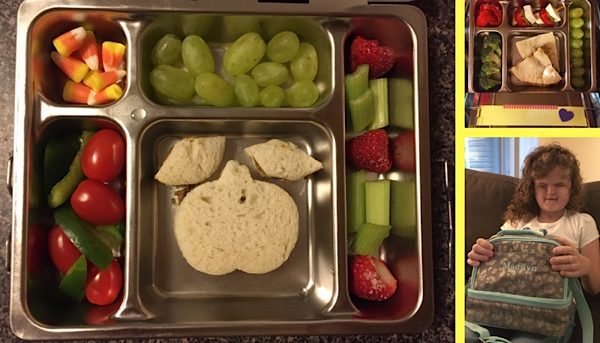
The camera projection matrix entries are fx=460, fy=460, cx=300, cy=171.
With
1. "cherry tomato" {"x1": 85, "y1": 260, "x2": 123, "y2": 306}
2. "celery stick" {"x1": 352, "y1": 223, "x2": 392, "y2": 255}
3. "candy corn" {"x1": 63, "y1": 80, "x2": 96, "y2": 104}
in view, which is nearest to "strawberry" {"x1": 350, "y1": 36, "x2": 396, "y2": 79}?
"celery stick" {"x1": 352, "y1": 223, "x2": 392, "y2": 255}

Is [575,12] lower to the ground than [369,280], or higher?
higher

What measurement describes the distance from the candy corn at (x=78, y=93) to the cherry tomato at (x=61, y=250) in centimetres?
26

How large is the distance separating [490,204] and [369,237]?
0.84 ft

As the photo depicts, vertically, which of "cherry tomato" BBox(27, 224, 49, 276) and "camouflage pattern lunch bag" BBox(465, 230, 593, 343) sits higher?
"cherry tomato" BBox(27, 224, 49, 276)

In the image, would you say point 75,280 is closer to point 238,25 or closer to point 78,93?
point 78,93

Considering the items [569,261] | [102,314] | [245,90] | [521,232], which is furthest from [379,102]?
[102,314]

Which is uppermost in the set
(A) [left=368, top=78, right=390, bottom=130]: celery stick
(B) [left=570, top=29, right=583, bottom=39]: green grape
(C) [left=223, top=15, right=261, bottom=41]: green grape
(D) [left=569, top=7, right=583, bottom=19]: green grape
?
(D) [left=569, top=7, right=583, bottom=19]: green grape

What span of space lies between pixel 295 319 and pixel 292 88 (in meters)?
0.47

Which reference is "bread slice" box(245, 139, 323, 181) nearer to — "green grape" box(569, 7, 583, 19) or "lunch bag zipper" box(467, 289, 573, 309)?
"lunch bag zipper" box(467, 289, 573, 309)

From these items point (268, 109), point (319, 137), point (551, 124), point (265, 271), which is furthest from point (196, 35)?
point (551, 124)

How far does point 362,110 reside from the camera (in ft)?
3.15

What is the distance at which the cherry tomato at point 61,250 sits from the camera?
909 mm

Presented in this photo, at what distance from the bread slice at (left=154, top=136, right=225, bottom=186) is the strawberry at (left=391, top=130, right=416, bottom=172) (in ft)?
1.25

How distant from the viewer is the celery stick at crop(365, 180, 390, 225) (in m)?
0.97
